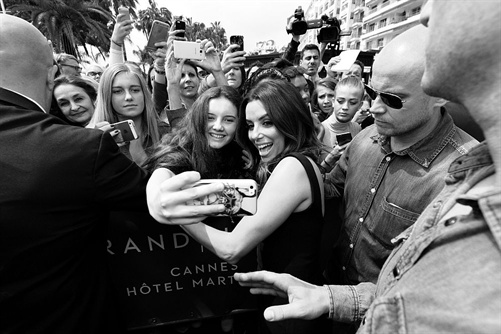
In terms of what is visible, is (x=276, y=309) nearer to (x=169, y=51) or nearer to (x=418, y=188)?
(x=418, y=188)

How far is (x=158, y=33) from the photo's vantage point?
3.75m

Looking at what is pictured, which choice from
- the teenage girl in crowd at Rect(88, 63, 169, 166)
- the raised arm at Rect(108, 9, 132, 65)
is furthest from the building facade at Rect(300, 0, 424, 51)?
the teenage girl in crowd at Rect(88, 63, 169, 166)

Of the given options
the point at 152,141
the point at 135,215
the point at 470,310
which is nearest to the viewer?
the point at 470,310

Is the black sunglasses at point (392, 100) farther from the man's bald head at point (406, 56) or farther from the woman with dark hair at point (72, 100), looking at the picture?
the woman with dark hair at point (72, 100)

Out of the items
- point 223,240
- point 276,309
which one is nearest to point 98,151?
point 223,240

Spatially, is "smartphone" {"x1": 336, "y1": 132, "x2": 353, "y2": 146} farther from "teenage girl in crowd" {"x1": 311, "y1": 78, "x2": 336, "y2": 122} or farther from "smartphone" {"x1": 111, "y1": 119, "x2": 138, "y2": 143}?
"teenage girl in crowd" {"x1": 311, "y1": 78, "x2": 336, "y2": 122}

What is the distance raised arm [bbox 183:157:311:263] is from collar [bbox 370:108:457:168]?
0.65m

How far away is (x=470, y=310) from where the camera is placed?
580mm

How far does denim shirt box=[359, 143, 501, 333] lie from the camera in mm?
572

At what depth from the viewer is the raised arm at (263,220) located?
1492 millimetres

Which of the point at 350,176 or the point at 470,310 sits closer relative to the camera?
the point at 470,310

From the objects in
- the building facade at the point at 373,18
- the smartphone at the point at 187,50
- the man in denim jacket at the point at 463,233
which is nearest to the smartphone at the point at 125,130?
the smartphone at the point at 187,50

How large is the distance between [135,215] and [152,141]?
155 centimetres

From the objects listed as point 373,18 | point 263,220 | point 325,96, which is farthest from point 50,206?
point 373,18
